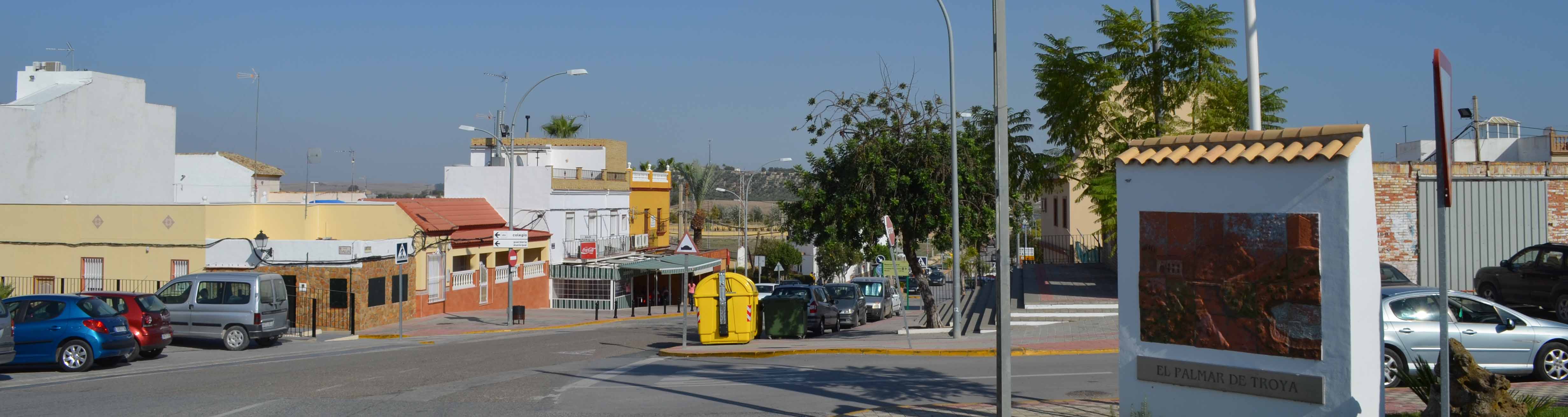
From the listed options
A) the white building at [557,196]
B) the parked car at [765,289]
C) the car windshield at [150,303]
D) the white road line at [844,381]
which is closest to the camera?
the white road line at [844,381]

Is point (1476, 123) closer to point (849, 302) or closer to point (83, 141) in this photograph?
point (849, 302)

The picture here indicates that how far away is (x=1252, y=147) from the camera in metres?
8.00

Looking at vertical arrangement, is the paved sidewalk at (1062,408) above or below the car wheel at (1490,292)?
below

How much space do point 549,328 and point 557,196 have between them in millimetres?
12442

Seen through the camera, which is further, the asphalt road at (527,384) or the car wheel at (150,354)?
the car wheel at (150,354)

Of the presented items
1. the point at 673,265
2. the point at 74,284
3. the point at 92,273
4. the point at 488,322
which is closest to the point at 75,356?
the point at 488,322

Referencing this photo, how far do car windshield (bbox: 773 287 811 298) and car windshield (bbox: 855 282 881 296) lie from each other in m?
7.76

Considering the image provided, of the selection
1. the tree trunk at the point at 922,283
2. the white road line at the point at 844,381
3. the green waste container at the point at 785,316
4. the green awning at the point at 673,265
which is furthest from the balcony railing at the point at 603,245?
the white road line at the point at 844,381

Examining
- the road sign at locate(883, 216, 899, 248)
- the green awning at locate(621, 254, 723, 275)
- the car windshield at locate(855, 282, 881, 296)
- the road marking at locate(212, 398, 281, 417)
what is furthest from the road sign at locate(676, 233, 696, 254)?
the green awning at locate(621, 254, 723, 275)

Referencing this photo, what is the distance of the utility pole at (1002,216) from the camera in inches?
340

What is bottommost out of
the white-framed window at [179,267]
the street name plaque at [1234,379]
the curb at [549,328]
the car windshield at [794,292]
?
the curb at [549,328]

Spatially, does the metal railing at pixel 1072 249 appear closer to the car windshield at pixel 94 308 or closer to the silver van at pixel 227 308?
the silver van at pixel 227 308

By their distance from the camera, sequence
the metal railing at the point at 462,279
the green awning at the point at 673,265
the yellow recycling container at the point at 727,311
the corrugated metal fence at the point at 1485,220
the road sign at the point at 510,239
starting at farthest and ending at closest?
the green awning at the point at 673,265
the metal railing at the point at 462,279
the road sign at the point at 510,239
the corrugated metal fence at the point at 1485,220
the yellow recycling container at the point at 727,311

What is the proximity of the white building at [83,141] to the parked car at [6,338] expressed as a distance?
2368 centimetres
